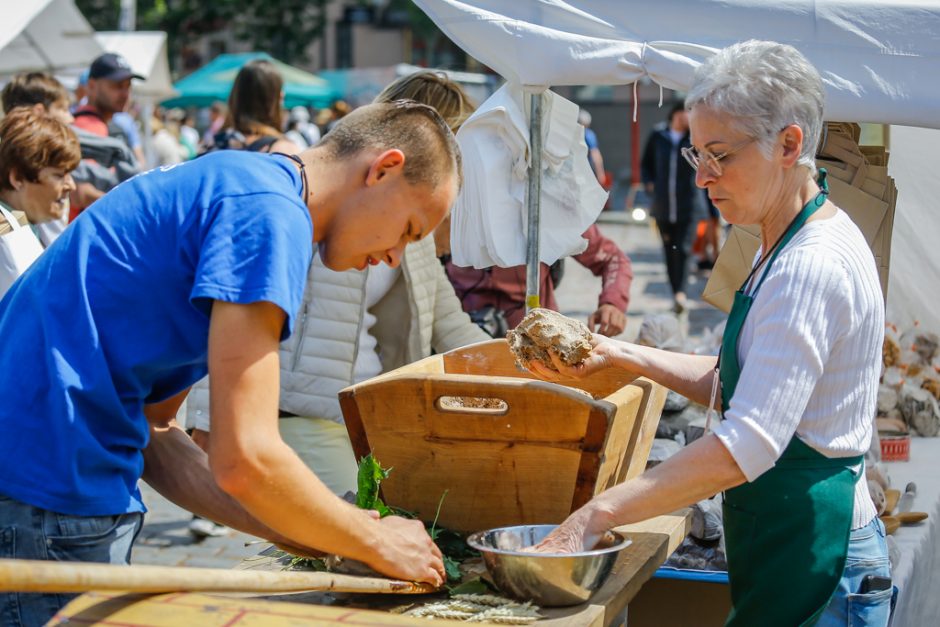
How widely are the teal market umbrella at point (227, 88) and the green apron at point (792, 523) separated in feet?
76.0

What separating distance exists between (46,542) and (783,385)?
1.31 m

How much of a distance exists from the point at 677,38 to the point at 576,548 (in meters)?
1.60

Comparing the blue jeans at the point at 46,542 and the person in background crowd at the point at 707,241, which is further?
the person in background crowd at the point at 707,241

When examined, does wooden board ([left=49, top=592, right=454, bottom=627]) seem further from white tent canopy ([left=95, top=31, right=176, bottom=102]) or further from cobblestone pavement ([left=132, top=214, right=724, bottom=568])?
white tent canopy ([left=95, top=31, right=176, bottom=102])

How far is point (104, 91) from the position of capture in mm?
6953

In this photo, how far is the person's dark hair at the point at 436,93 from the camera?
377 centimetres

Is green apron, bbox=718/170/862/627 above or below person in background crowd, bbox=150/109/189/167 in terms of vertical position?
above

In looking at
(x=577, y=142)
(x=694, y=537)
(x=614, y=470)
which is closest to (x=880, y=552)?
(x=614, y=470)

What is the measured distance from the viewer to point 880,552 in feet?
7.68

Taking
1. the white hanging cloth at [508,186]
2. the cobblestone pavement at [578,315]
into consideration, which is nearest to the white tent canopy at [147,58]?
the cobblestone pavement at [578,315]

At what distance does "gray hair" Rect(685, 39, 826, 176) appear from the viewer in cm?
212

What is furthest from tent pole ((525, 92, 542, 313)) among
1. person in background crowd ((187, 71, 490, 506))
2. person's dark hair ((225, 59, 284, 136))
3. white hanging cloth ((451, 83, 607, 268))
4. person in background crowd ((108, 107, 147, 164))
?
person in background crowd ((108, 107, 147, 164))

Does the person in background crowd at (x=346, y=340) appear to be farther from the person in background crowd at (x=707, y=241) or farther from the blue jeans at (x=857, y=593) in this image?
the person in background crowd at (x=707, y=241)

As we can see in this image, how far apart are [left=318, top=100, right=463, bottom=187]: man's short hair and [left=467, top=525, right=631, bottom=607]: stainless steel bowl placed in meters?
0.69
